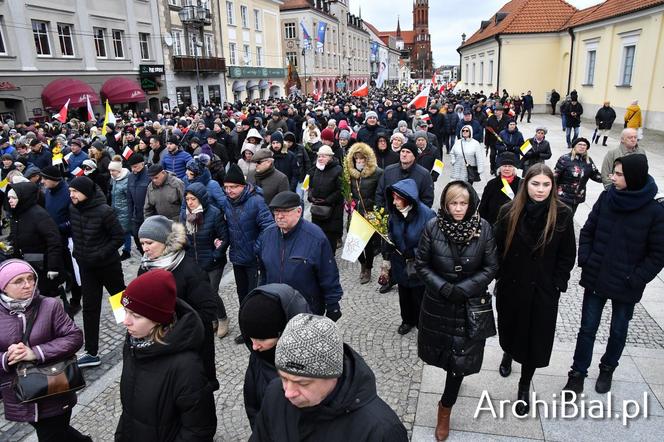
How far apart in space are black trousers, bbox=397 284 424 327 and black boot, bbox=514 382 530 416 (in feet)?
4.70

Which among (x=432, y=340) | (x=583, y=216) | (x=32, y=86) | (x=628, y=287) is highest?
(x=32, y=86)

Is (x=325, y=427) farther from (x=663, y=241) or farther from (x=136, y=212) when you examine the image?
(x=136, y=212)

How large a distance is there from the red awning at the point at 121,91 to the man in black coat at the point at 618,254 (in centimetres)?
2661

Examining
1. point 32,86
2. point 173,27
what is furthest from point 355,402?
point 173,27

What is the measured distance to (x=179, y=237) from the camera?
145 inches

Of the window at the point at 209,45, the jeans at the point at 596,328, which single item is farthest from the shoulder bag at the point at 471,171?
the window at the point at 209,45

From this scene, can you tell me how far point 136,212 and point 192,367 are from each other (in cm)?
546

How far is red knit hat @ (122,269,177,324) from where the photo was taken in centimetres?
240

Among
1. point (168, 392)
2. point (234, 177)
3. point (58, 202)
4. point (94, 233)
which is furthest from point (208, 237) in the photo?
point (168, 392)

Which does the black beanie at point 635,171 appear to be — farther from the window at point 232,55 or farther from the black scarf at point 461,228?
the window at point 232,55

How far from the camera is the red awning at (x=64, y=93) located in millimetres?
21719

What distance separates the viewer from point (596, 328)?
3.92 m

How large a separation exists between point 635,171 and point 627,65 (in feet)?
80.9

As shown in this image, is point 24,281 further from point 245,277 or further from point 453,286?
point 453,286
